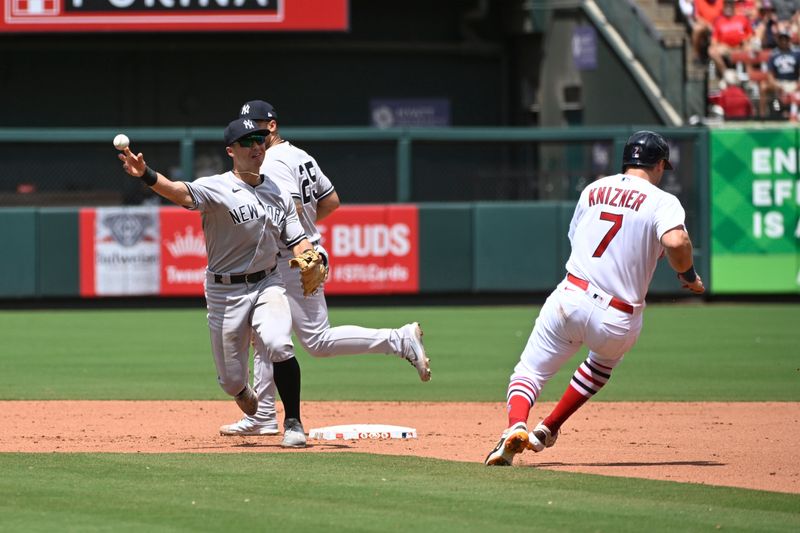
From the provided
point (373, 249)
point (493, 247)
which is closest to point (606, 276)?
point (373, 249)

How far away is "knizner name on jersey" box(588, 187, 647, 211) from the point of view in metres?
7.29

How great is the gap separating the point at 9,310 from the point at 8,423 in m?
10.6

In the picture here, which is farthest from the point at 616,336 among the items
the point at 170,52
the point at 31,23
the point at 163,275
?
the point at 170,52

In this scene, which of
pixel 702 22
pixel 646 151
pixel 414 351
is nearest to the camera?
pixel 646 151

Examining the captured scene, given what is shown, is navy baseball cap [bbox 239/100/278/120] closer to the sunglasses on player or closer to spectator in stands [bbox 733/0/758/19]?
the sunglasses on player

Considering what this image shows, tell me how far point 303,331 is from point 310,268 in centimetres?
68

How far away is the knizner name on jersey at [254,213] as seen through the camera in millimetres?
8039

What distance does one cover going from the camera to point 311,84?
26625 millimetres

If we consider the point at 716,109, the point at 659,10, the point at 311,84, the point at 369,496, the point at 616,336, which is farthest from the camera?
the point at 311,84

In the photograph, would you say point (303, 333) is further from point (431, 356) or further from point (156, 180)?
point (431, 356)

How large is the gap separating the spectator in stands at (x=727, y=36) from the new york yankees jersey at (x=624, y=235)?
592 inches

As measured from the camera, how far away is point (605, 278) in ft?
24.1

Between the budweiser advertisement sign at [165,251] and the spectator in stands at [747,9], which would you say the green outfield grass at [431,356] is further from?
the spectator in stands at [747,9]

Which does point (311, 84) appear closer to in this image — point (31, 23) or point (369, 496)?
point (31, 23)
